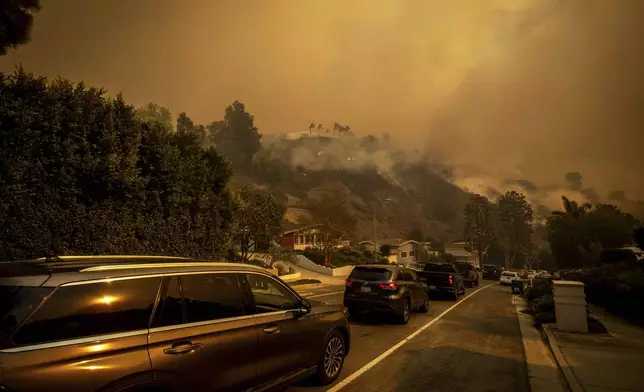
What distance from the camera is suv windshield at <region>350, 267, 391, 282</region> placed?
1142cm

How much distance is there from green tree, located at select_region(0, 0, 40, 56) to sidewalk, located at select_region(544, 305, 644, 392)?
17.1m

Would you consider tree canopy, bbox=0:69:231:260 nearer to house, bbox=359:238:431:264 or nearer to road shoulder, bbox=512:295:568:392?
road shoulder, bbox=512:295:568:392

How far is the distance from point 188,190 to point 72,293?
1752 cm

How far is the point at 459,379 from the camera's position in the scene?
20.9 ft

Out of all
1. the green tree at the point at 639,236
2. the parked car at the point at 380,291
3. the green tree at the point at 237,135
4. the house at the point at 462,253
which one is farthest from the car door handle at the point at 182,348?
the green tree at the point at 237,135

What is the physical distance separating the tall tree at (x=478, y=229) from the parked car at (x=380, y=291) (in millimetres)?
106091

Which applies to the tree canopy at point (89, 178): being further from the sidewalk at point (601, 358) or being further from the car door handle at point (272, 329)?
the sidewalk at point (601, 358)

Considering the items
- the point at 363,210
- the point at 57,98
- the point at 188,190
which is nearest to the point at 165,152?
the point at 188,190

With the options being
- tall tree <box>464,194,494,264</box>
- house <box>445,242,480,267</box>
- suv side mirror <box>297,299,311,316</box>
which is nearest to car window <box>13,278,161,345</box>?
suv side mirror <box>297,299,311,316</box>

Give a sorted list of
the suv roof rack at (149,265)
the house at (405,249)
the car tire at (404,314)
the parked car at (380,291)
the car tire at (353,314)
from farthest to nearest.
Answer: the house at (405,249) → the car tire at (353,314) → the car tire at (404,314) → the parked car at (380,291) → the suv roof rack at (149,265)

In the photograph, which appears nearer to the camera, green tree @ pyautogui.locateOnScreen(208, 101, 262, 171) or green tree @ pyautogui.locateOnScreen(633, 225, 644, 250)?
green tree @ pyautogui.locateOnScreen(633, 225, 644, 250)

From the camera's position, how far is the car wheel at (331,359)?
18.4 feet

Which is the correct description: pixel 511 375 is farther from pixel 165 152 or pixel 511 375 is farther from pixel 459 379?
pixel 165 152

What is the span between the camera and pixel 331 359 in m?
5.88
